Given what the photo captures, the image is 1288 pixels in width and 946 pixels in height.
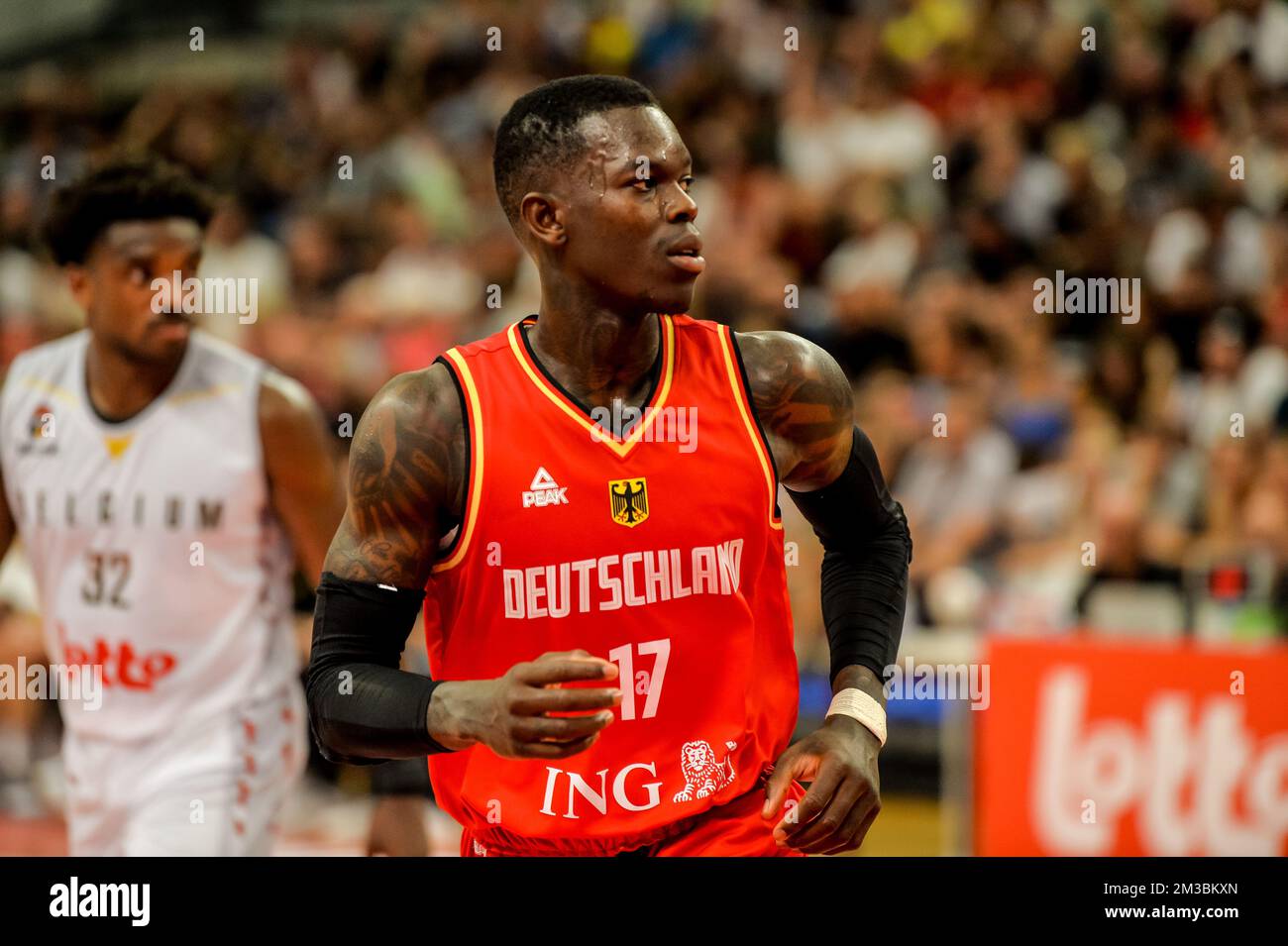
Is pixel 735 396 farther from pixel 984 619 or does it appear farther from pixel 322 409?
pixel 322 409

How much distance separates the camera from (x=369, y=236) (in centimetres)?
1193

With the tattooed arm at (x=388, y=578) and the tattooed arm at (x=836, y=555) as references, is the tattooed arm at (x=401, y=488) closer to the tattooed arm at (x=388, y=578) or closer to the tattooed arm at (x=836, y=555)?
the tattooed arm at (x=388, y=578)

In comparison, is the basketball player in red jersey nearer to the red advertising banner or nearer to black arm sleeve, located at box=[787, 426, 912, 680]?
black arm sleeve, located at box=[787, 426, 912, 680]

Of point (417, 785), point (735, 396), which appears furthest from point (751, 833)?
point (417, 785)

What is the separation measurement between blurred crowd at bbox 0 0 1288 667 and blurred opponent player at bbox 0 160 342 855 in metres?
2.45

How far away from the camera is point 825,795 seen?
313cm

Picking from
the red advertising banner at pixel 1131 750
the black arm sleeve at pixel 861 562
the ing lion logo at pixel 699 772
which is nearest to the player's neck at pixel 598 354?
the black arm sleeve at pixel 861 562

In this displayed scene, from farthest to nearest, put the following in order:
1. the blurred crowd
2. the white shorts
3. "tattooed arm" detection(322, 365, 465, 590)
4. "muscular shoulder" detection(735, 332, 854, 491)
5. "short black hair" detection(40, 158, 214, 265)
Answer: the blurred crowd
"short black hair" detection(40, 158, 214, 265)
the white shorts
"muscular shoulder" detection(735, 332, 854, 491)
"tattooed arm" detection(322, 365, 465, 590)

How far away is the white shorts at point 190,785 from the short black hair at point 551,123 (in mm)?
1905

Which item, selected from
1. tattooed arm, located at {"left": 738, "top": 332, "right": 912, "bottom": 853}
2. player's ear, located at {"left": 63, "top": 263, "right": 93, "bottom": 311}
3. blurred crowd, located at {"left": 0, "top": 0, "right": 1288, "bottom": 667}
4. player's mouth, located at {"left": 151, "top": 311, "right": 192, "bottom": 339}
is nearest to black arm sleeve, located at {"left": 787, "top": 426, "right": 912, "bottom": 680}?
tattooed arm, located at {"left": 738, "top": 332, "right": 912, "bottom": 853}

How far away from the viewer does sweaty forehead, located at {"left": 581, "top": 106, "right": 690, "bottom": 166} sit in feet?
10.8

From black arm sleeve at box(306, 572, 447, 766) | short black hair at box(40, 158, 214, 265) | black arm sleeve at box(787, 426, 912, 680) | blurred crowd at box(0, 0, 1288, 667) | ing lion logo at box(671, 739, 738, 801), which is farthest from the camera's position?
blurred crowd at box(0, 0, 1288, 667)

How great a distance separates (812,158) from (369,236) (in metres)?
3.16

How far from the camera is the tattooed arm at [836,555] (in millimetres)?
3148
